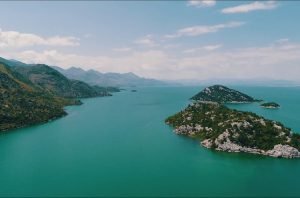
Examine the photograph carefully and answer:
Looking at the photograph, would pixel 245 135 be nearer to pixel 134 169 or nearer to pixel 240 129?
pixel 240 129

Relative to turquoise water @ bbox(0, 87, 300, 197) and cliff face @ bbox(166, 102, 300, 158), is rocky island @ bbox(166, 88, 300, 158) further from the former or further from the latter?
turquoise water @ bbox(0, 87, 300, 197)

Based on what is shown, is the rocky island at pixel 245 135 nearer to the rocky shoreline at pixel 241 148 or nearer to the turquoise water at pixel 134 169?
the rocky shoreline at pixel 241 148

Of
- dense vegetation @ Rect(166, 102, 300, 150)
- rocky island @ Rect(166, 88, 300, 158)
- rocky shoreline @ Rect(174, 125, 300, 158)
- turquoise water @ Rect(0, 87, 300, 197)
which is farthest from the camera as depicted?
dense vegetation @ Rect(166, 102, 300, 150)

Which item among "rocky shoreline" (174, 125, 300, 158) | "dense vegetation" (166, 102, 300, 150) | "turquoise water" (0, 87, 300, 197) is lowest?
"turquoise water" (0, 87, 300, 197)

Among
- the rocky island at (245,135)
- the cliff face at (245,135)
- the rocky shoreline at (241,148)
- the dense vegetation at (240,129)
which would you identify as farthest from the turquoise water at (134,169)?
the dense vegetation at (240,129)

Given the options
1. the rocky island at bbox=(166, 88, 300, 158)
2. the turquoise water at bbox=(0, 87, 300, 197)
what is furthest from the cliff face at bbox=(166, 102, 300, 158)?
the turquoise water at bbox=(0, 87, 300, 197)

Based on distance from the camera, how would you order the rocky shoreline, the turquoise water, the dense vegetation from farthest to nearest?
the dense vegetation < the rocky shoreline < the turquoise water

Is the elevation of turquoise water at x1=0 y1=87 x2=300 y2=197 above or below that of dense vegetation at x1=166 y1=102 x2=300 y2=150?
below

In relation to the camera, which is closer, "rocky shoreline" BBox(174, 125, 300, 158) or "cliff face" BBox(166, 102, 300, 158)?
"rocky shoreline" BBox(174, 125, 300, 158)
